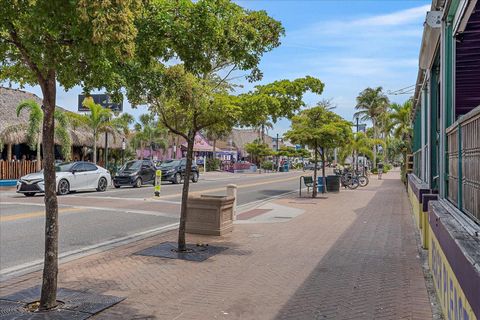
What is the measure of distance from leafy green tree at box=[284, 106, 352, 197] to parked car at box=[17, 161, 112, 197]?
9499mm

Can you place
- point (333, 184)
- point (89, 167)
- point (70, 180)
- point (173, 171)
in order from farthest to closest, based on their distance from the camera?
point (173, 171) < point (333, 184) < point (89, 167) < point (70, 180)

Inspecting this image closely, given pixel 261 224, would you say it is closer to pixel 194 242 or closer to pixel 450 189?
pixel 194 242

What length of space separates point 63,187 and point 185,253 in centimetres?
1430

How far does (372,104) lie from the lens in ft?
243

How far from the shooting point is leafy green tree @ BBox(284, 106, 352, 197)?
21484 mm

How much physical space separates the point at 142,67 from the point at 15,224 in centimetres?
763

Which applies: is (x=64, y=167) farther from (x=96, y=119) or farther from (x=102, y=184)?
(x=96, y=119)

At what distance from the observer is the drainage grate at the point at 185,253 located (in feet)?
27.7

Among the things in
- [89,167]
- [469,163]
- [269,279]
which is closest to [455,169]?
[469,163]

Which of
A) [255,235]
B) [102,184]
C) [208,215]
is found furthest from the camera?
[102,184]

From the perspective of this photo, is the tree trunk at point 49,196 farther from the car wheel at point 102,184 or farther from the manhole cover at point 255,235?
the car wheel at point 102,184

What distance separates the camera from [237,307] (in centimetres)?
573

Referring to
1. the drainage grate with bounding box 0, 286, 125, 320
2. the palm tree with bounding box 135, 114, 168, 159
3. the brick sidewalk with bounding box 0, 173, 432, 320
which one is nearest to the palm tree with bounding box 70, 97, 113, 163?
the palm tree with bounding box 135, 114, 168, 159

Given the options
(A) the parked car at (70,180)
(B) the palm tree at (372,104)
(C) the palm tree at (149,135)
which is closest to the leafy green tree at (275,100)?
(A) the parked car at (70,180)
